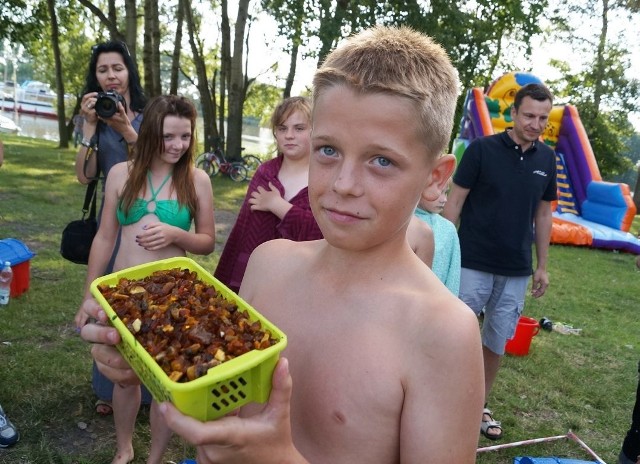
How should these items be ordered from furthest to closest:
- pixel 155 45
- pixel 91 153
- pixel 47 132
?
pixel 47 132 → pixel 155 45 → pixel 91 153

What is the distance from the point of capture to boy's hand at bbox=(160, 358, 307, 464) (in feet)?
3.14

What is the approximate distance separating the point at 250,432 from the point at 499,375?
13.1 ft

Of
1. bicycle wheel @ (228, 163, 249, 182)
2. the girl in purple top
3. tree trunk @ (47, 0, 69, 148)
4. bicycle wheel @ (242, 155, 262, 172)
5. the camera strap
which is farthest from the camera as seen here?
bicycle wheel @ (242, 155, 262, 172)

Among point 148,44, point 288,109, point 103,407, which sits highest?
point 148,44

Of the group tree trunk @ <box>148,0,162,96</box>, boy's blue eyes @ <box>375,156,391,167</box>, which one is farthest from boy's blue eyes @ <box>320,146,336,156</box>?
tree trunk @ <box>148,0,162,96</box>

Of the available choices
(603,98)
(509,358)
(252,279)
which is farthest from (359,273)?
(603,98)

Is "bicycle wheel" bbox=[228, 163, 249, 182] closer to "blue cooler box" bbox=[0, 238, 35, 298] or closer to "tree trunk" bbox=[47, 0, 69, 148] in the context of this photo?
"tree trunk" bbox=[47, 0, 69, 148]

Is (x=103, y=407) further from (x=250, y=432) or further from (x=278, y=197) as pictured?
(x=250, y=432)

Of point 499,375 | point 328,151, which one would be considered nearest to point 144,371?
point 328,151

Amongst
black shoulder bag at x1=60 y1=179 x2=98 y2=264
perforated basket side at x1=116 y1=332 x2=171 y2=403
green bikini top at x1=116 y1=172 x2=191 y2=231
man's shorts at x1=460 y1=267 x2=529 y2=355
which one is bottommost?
man's shorts at x1=460 y1=267 x2=529 y2=355

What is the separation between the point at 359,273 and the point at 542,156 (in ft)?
9.53

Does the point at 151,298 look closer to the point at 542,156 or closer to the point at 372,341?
the point at 372,341

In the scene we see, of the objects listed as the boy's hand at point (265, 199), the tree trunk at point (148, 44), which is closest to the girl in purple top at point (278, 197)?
the boy's hand at point (265, 199)

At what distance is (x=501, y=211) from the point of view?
363 centimetres
